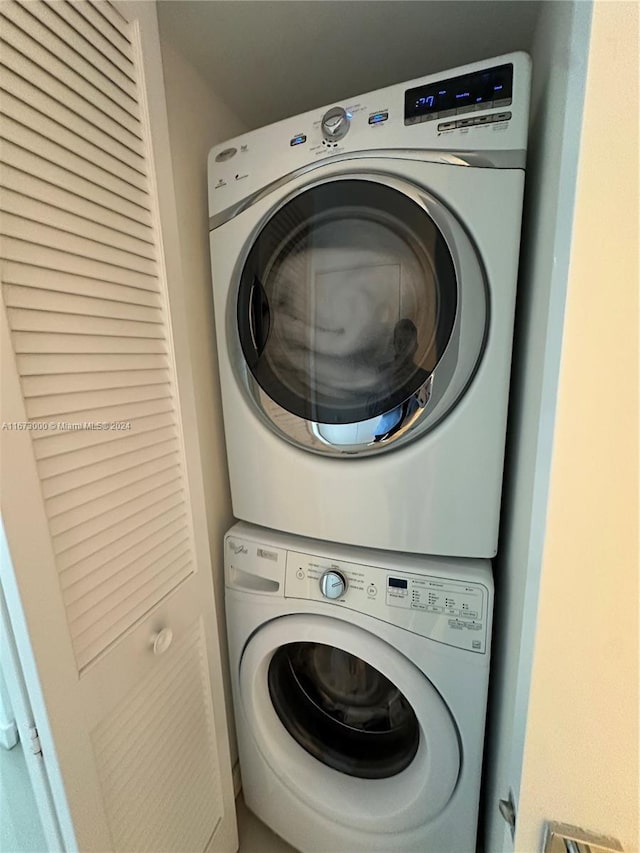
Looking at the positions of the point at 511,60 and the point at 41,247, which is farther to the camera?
Result: the point at 511,60

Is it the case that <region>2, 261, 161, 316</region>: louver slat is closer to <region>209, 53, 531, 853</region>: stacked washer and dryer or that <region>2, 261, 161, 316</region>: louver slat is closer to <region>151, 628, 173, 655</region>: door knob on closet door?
<region>209, 53, 531, 853</region>: stacked washer and dryer

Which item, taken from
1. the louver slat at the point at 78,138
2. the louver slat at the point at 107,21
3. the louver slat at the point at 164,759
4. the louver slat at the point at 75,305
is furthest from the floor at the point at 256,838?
the louver slat at the point at 107,21

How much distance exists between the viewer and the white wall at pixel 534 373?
43cm

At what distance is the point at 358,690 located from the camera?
1.17m

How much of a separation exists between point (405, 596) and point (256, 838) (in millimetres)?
979

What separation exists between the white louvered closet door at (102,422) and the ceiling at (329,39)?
0.62 ft

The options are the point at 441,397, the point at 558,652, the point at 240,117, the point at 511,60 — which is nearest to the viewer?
the point at 558,652

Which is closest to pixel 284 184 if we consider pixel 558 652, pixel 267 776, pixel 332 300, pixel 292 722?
pixel 332 300

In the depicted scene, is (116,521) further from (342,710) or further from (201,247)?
(342,710)

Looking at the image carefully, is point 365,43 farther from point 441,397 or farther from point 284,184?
point 441,397

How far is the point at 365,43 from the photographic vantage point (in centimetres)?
104

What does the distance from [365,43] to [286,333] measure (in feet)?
2.37

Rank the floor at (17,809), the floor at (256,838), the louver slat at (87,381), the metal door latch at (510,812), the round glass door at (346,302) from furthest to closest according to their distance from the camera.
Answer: the floor at (256,838)
the round glass door at (346,302)
the floor at (17,809)
the louver slat at (87,381)
the metal door latch at (510,812)

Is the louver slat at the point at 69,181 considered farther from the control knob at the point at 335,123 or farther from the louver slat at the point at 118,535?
the louver slat at the point at 118,535
